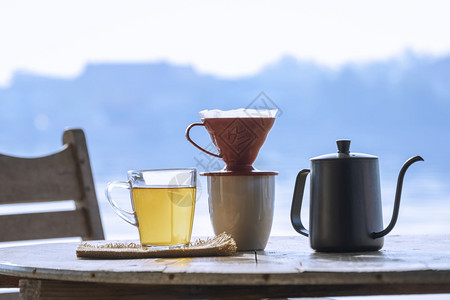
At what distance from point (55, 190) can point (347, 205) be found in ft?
3.13

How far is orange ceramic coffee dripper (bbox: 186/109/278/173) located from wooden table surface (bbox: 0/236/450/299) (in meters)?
0.18

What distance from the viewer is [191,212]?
1.03m

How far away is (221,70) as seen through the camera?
9070mm

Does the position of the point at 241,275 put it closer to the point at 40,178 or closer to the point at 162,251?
the point at 162,251

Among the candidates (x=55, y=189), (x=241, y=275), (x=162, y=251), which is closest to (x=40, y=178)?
(x=55, y=189)

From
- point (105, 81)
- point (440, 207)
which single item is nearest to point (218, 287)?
point (440, 207)

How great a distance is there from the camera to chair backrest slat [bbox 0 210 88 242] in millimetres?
1604

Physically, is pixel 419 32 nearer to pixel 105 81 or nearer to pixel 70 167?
Answer: pixel 105 81

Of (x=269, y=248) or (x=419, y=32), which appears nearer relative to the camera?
(x=269, y=248)

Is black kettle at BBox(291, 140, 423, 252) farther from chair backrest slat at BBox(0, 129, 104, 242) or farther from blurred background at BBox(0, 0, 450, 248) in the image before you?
blurred background at BBox(0, 0, 450, 248)

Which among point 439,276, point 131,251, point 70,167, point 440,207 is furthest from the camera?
point 440,207

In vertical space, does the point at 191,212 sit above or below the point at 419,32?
below

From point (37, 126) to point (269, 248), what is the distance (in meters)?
9.22

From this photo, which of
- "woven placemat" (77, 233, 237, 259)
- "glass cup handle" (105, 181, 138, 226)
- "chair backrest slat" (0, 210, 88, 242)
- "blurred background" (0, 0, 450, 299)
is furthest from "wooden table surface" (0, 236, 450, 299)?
"blurred background" (0, 0, 450, 299)
